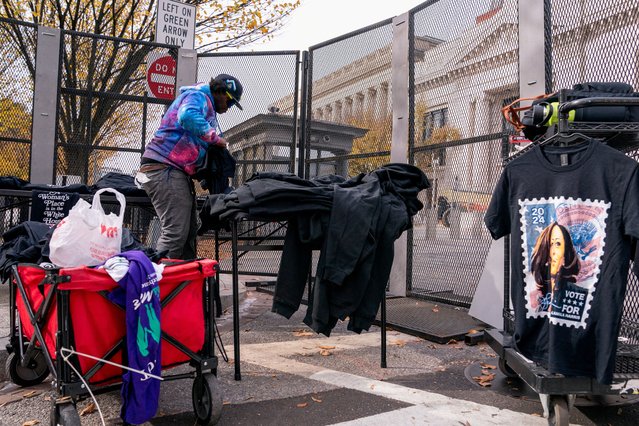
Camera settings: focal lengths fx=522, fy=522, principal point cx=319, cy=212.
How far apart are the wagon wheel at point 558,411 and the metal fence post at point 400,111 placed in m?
3.68

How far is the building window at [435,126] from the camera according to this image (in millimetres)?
6004

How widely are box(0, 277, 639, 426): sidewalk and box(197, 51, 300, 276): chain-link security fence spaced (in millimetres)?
3384

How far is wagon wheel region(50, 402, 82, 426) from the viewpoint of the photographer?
Answer: 2.27 meters

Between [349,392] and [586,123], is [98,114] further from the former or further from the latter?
[586,123]

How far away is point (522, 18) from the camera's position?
5.01m

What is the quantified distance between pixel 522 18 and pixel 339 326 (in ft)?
11.4

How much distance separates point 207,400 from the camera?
2.71 metres

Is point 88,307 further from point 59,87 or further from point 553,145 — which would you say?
point 59,87

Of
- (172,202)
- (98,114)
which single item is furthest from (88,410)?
(98,114)

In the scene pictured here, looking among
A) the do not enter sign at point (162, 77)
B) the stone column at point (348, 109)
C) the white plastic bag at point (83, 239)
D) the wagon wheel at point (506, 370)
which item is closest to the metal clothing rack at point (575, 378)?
the wagon wheel at point (506, 370)

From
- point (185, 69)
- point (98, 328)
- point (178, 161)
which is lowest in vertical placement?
point (98, 328)

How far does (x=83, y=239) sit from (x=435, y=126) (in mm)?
4485

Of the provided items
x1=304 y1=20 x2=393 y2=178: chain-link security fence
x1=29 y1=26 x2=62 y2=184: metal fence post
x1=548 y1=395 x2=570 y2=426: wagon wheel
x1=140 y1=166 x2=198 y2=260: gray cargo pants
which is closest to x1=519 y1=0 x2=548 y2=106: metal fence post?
x1=304 y1=20 x2=393 y2=178: chain-link security fence

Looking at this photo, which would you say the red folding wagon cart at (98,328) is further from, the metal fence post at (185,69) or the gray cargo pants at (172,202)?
the metal fence post at (185,69)
